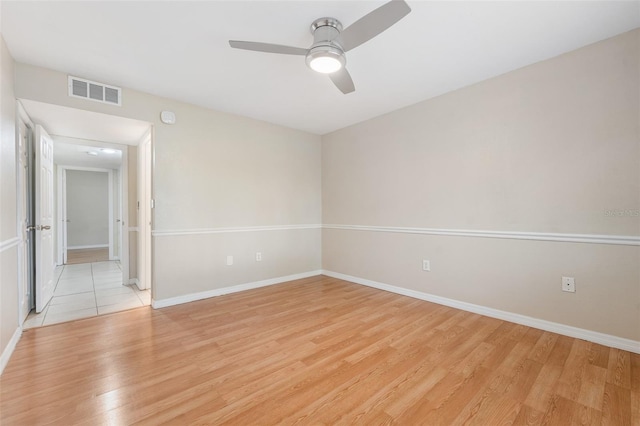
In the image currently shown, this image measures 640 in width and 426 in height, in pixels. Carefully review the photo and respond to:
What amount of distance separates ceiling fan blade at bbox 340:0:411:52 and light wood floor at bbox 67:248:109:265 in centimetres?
692

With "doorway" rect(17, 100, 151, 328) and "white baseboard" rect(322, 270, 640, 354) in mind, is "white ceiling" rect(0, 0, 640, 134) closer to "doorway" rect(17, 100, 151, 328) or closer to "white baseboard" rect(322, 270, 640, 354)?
"doorway" rect(17, 100, 151, 328)

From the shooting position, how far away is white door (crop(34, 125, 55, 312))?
9.39ft

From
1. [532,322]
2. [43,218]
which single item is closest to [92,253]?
[43,218]

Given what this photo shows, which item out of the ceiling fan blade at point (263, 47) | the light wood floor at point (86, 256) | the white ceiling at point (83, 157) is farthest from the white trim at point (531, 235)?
the light wood floor at point (86, 256)

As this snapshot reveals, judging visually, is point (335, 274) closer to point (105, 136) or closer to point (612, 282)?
point (612, 282)

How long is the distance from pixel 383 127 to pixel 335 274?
7.81 feet

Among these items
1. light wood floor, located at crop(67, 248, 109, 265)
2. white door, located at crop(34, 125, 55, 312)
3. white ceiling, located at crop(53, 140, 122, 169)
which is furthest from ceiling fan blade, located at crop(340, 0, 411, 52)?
light wood floor, located at crop(67, 248, 109, 265)

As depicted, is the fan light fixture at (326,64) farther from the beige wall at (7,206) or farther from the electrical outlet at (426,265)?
the electrical outlet at (426,265)

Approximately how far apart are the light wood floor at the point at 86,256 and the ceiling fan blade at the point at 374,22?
6925 millimetres

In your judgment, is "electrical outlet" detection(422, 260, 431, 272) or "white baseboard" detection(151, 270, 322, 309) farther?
"electrical outlet" detection(422, 260, 431, 272)

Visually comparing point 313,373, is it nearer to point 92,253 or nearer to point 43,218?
point 43,218

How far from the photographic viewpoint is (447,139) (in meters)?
3.09

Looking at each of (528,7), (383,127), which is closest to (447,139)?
(383,127)

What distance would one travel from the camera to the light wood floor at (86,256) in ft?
19.8
